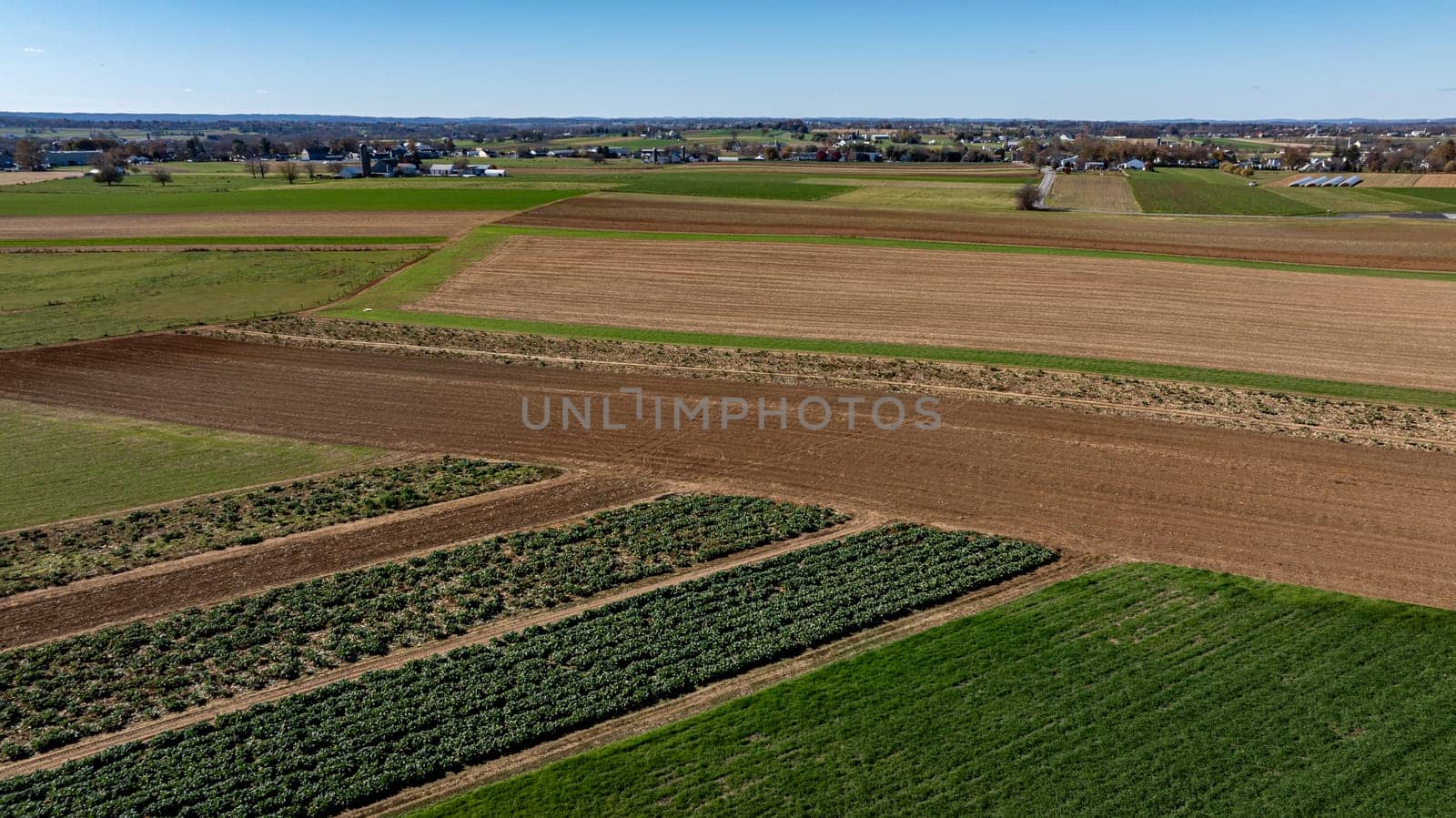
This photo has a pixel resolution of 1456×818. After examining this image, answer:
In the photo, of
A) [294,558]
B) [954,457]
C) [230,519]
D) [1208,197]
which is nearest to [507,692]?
[294,558]

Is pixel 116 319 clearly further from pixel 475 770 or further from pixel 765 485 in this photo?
pixel 475 770

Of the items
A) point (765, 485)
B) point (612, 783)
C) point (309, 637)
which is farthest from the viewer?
point (765, 485)

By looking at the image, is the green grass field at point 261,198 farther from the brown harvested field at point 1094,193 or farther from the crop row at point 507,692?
the crop row at point 507,692

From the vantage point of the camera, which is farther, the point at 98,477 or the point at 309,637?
the point at 98,477

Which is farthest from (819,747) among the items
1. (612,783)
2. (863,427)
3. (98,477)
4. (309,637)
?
(98,477)

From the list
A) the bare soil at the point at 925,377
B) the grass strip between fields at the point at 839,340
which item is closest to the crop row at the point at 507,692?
the bare soil at the point at 925,377

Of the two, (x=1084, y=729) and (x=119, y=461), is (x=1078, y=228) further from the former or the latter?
(x=119, y=461)

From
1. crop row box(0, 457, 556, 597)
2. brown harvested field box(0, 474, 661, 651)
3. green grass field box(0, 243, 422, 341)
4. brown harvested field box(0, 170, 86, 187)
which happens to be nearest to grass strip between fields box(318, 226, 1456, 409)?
green grass field box(0, 243, 422, 341)
